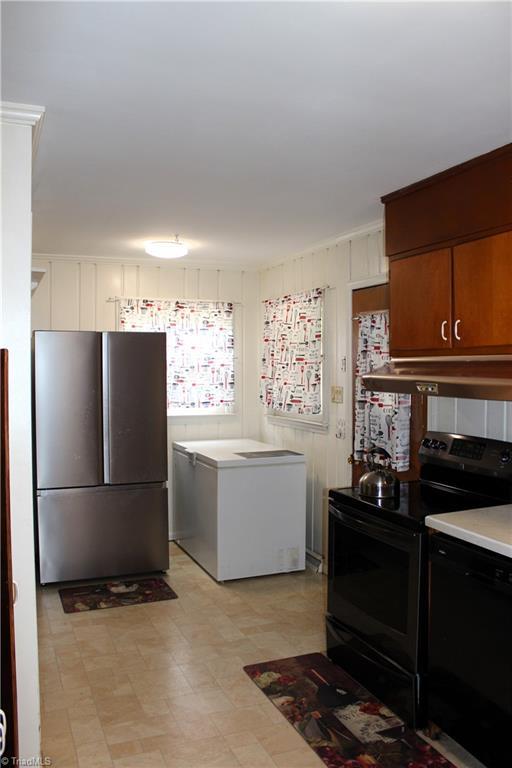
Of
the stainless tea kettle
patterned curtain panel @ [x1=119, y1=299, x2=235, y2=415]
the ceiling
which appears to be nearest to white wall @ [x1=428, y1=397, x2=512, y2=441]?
the stainless tea kettle

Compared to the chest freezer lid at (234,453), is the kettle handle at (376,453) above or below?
above

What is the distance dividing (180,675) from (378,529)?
1234mm

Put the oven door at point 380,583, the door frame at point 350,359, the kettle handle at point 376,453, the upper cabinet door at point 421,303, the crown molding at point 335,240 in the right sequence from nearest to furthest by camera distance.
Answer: the oven door at point 380,583 < the upper cabinet door at point 421,303 < the kettle handle at point 376,453 < the crown molding at point 335,240 < the door frame at point 350,359

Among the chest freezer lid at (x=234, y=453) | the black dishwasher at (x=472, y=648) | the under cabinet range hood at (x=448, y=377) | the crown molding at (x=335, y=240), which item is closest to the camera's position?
the black dishwasher at (x=472, y=648)

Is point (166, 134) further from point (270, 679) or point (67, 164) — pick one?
point (270, 679)

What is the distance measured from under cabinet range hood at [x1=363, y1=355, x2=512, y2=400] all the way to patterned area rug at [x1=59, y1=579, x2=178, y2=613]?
210 centimetres

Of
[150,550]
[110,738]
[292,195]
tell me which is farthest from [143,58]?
[150,550]

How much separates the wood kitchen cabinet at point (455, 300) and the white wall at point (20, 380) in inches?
71.8

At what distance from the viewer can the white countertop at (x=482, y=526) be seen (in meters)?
2.26

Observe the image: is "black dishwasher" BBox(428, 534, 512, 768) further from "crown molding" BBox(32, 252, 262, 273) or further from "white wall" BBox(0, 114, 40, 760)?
"crown molding" BBox(32, 252, 262, 273)

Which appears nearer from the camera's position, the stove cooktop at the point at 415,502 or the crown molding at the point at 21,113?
the crown molding at the point at 21,113

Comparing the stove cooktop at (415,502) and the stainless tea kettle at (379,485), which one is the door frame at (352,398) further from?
the stainless tea kettle at (379,485)

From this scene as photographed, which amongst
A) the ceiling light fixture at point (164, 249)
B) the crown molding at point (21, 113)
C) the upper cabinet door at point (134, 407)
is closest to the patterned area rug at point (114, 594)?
the upper cabinet door at point (134, 407)

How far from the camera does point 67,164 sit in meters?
2.91
